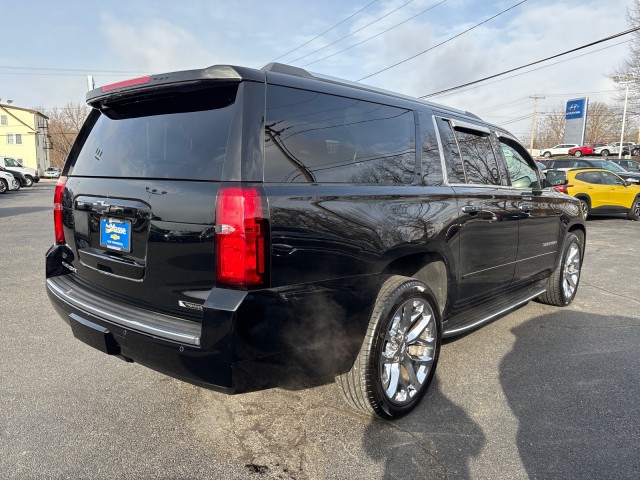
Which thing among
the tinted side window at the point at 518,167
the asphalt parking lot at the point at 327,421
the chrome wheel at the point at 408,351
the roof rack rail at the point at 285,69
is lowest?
the asphalt parking lot at the point at 327,421

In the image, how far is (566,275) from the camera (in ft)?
16.9

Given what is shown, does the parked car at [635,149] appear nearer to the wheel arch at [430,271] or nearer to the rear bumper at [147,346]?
the wheel arch at [430,271]

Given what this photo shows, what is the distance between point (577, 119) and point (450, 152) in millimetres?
50931

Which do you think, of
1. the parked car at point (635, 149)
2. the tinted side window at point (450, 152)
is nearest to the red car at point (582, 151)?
the parked car at point (635, 149)

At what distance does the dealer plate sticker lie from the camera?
7.89 ft

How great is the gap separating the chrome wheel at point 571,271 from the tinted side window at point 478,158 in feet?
6.19

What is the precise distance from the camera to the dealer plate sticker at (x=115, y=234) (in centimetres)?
241

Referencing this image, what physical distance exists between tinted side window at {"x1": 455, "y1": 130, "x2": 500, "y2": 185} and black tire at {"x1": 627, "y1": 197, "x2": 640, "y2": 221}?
12.9 m

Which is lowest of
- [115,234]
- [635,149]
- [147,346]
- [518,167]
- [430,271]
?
Result: [147,346]

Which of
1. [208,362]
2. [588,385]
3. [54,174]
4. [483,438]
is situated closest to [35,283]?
[208,362]

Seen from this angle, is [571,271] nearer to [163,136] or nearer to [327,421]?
[327,421]

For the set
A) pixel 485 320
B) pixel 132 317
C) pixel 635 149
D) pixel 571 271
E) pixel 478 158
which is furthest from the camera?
pixel 635 149

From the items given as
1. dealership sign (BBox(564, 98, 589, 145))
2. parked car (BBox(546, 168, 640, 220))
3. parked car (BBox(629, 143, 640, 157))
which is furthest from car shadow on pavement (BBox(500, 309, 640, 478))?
dealership sign (BBox(564, 98, 589, 145))

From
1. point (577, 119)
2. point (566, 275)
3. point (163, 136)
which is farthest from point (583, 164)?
point (577, 119)
